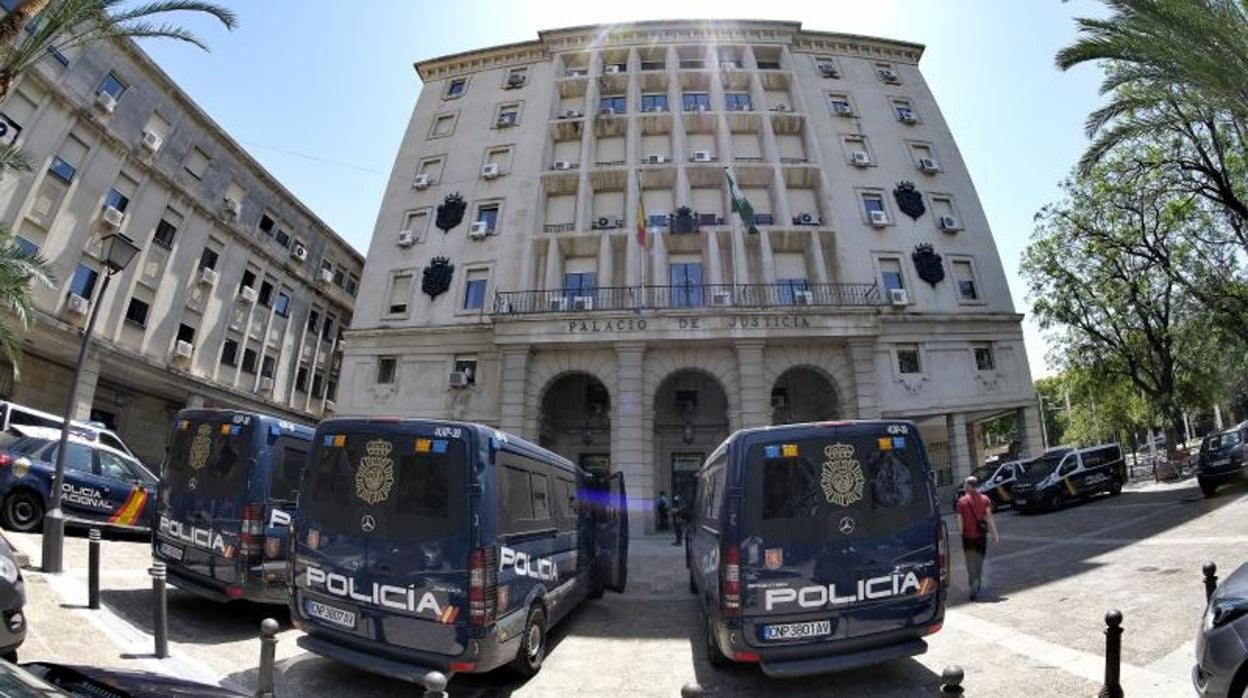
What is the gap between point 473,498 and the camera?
5.16 meters

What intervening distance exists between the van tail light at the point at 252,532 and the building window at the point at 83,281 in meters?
20.0

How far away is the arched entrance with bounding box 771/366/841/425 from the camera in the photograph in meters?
23.5

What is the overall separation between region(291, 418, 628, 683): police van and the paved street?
0.64 meters

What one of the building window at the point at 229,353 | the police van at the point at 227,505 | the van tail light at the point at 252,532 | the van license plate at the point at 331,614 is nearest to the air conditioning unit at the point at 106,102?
the building window at the point at 229,353

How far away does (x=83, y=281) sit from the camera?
2112 cm

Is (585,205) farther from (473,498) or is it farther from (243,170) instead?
(473,498)

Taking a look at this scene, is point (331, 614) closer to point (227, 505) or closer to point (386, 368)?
point (227, 505)

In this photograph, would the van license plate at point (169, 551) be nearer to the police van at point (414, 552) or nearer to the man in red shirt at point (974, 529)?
the police van at point (414, 552)

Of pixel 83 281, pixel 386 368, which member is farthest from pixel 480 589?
pixel 83 281

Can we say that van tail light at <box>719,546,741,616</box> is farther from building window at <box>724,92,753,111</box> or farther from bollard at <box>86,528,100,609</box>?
building window at <box>724,92,753,111</box>

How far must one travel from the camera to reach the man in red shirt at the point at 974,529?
29.4ft

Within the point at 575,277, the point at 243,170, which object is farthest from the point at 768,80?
the point at 243,170

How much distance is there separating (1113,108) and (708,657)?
586 inches

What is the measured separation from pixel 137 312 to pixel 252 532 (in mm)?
22358
